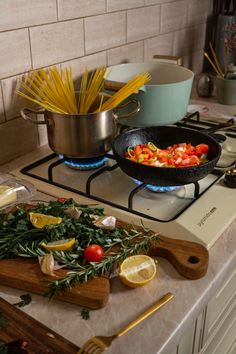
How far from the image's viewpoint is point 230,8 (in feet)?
5.95

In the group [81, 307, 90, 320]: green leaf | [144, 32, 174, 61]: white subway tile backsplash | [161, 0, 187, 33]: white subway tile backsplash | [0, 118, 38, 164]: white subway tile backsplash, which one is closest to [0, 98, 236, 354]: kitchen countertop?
[81, 307, 90, 320]: green leaf

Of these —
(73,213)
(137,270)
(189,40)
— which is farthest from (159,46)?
(137,270)

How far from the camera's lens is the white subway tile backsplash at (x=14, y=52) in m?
0.99

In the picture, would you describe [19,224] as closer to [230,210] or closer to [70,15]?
[230,210]

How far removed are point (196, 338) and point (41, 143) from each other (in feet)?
2.20

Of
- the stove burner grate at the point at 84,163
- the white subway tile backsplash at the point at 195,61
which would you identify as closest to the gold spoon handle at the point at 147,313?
the stove burner grate at the point at 84,163

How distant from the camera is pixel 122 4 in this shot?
4.29 ft

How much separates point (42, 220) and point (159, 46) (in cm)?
100

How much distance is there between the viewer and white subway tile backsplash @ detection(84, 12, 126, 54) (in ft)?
4.01

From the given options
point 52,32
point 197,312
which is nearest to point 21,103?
point 52,32

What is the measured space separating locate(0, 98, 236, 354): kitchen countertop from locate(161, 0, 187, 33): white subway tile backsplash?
40.9 inches

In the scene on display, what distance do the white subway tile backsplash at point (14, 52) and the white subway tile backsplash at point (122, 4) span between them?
Answer: 1.11 feet

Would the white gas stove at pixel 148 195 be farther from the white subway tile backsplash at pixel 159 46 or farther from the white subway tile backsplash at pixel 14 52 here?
the white subway tile backsplash at pixel 159 46

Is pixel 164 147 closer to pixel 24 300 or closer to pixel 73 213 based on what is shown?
Answer: pixel 73 213
